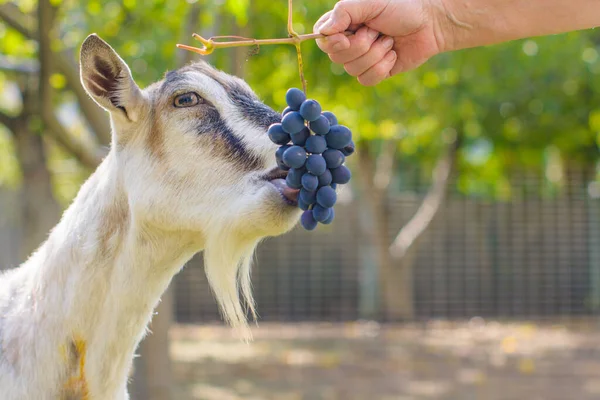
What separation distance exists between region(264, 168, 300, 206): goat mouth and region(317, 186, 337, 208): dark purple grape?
13cm

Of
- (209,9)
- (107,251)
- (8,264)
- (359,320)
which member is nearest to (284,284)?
(359,320)

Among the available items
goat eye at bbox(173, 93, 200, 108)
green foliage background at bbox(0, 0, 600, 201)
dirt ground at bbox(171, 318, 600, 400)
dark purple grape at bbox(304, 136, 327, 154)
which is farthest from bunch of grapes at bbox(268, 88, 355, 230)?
dirt ground at bbox(171, 318, 600, 400)

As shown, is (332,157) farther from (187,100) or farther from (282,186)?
(187,100)

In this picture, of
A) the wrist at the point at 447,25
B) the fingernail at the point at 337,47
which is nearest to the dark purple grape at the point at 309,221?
the fingernail at the point at 337,47

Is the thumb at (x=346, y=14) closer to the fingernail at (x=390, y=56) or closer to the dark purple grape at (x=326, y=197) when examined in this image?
the fingernail at (x=390, y=56)

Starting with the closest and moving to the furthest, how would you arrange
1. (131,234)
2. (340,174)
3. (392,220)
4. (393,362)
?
(340,174) < (131,234) < (393,362) < (392,220)

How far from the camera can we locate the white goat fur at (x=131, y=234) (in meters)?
2.41

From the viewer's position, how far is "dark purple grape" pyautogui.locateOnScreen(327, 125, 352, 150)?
2123 millimetres

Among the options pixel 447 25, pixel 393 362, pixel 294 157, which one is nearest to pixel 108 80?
pixel 294 157

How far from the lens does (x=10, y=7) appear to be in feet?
21.5

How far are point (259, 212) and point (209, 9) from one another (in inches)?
124

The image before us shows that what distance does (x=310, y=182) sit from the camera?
2.06 meters

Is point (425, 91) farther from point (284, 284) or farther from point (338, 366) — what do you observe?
point (284, 284)

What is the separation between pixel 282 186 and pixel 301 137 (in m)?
0.19
